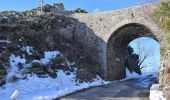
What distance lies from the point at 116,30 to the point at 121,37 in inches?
126

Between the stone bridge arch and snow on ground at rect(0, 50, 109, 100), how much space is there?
16.9 feet

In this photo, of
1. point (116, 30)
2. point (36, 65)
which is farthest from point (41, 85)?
point (116, 30)

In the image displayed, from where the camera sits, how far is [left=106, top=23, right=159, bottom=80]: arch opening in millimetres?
31703

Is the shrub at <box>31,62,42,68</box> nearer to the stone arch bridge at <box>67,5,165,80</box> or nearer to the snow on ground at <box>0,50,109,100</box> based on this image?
the snow on ground at <box>0,50,109,100</box>

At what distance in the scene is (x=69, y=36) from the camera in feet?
112

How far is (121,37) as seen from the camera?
34.6m

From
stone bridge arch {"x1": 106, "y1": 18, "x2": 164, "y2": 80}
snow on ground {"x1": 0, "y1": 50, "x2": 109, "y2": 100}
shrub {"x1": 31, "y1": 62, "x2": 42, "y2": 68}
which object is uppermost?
stone bridge arch {"x1": 106, "y1": 18, "x2": 164, "y2": 80}

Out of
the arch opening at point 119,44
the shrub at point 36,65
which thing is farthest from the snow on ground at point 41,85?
the arch opening at point 119,44

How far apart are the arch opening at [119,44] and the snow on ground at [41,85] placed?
502 centimetres

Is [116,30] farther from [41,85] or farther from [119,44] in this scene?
[41,85]

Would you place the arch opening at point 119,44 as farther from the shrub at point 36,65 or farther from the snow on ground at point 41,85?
the shrub at point 36,65

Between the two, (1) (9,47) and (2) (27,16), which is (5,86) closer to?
(1) (9,47)

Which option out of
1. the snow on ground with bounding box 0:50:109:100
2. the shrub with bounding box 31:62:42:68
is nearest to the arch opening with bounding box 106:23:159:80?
the snow on ground with bounding box 0:50:109:100

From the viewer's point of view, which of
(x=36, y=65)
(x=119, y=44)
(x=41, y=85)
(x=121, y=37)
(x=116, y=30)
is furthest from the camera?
(x=119, y=44)
